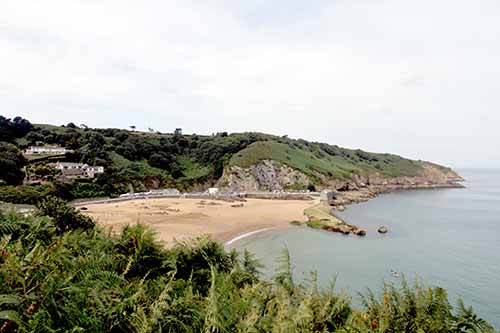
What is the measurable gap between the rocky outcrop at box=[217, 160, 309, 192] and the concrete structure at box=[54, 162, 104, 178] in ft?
86.3

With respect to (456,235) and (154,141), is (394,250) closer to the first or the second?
(456,235)

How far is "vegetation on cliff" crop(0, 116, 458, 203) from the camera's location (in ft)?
168

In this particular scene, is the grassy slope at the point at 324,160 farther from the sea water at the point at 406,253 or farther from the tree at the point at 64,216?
→ the tree at the point at 64,216

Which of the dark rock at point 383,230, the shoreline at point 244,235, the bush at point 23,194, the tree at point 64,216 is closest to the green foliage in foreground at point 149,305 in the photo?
the tree at point 64,216

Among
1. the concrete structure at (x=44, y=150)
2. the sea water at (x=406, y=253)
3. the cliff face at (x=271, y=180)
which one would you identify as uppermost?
the concrete structure at (x=44, y=150)

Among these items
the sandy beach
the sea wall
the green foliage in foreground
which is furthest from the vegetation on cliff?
the green foliage in foreground

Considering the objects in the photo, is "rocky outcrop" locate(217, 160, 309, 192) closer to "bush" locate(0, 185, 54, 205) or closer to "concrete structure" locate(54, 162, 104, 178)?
"concrete structure" locate(54, 162, 104, 178)

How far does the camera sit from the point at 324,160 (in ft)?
339

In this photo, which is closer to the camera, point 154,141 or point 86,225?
point 86,225

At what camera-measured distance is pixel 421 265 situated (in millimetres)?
28062

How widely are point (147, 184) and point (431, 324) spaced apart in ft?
220

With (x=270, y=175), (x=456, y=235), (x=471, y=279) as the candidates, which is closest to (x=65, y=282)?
(x=471, y=279)

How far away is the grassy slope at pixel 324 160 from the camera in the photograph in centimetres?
8256

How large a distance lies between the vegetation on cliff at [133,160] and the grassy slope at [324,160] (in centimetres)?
Result: 28
